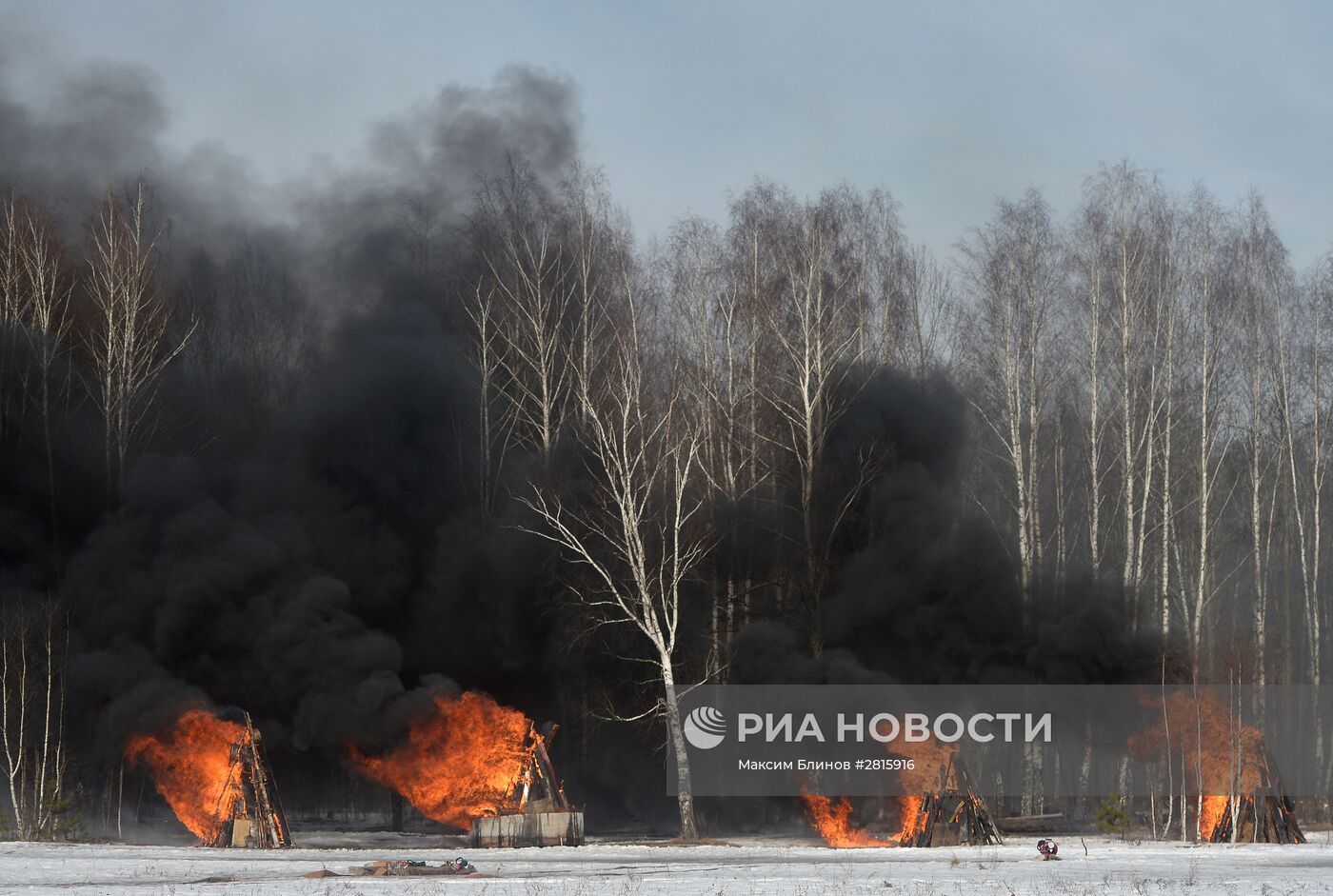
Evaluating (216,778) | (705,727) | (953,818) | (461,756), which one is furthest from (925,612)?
(216,778)

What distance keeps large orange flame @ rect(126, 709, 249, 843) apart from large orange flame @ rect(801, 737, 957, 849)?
40.2ft

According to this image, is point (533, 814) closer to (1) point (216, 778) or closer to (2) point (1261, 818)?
(1) point (216, 778)

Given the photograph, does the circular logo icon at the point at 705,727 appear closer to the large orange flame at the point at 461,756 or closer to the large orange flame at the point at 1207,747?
the large orange flame at the point at 461,756

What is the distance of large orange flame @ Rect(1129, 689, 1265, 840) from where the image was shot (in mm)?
27234

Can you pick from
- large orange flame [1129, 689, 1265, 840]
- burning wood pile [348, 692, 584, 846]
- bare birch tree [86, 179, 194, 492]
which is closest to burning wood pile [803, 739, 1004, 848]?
large orange flame [1129, 689, 1265, 840]

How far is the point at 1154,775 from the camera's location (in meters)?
32.2

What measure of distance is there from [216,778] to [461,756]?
4918 mm

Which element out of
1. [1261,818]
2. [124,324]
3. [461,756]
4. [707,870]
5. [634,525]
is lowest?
[707,870]

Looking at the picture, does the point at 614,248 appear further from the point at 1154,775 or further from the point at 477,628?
the point at 1154,775

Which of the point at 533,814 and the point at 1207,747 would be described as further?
the point at 1207,747

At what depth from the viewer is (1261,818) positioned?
Answer: 87.2 feet

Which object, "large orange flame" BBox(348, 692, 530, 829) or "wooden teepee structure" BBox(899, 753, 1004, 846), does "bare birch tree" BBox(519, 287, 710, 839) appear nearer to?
"large orange flame" BBox(348, 692, 530, 829)

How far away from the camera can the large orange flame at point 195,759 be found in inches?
1098

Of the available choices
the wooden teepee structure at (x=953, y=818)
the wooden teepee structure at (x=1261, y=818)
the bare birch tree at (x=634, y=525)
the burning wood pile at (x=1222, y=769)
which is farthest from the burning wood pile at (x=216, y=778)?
the wooden teepee structure at (x=1261, y=818)
